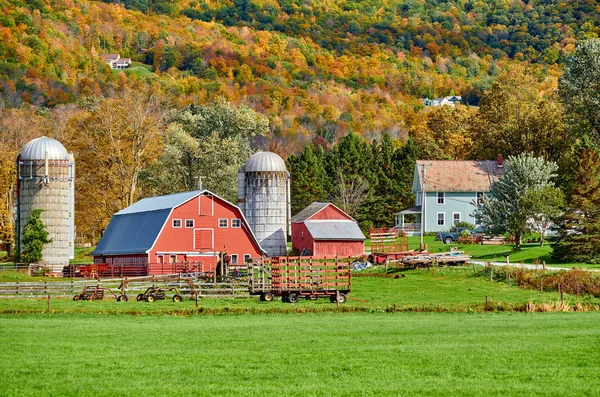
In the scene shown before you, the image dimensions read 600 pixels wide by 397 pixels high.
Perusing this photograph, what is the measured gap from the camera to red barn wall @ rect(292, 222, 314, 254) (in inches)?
3012

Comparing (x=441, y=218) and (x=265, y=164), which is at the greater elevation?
(x=265, y=164)

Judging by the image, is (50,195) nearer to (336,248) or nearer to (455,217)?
(336,248)

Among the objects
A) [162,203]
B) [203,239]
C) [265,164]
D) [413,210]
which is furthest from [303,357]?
[413,210]

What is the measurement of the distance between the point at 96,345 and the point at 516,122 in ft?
267

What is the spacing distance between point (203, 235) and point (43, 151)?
14212 mm

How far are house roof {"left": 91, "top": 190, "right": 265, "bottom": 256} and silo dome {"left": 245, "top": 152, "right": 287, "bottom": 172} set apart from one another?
26.4 ft

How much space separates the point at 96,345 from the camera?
88.8ft

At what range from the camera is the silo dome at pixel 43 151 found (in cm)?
7456

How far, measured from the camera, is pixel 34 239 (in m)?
72.8

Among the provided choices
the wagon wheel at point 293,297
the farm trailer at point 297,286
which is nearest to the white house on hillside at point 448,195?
the farm trailer at point 297,286

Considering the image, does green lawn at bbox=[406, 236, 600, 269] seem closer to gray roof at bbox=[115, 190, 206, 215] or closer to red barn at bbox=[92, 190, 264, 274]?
red barn at bbox=[92, 190, 264, 274]

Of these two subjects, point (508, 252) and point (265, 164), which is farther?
point (265, 164)

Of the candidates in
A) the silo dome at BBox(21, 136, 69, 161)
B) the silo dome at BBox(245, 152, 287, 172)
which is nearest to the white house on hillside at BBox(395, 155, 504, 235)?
the silo dome at BBox(245, 152, 287, 172)

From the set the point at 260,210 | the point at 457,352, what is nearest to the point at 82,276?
the point at 260,210
